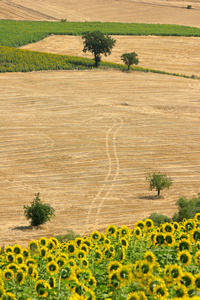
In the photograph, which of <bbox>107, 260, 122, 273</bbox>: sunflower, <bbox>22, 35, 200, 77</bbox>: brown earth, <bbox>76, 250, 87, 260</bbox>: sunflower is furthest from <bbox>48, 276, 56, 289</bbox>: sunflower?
<bbox>22, 35, 200, 77</bbox>: brown earth

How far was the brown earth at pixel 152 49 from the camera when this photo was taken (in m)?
67.4

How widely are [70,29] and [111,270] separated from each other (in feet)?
277

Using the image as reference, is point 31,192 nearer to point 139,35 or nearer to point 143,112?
point 143,112

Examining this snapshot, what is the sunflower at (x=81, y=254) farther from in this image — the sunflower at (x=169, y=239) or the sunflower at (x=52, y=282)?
the sunflower at (x=169, y=239)

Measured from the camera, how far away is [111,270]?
22.5 feet

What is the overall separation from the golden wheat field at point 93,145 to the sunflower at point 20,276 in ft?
41.2

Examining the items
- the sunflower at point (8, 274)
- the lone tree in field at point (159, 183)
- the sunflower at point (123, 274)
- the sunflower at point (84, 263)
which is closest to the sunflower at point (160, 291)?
the sunflower at point (123, 274)

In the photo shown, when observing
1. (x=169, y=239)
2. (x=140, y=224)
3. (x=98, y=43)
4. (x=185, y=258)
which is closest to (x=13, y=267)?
(x=169, y=239)

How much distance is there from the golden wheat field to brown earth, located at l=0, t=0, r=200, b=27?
43.2 meters

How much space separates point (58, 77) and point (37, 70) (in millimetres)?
4299

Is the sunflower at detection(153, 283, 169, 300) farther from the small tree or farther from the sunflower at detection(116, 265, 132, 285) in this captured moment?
the small tree

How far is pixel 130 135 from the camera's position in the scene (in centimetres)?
3712

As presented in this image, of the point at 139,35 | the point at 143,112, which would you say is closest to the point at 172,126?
the point at 143,112

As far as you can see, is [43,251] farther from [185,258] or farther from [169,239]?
[185,258]
